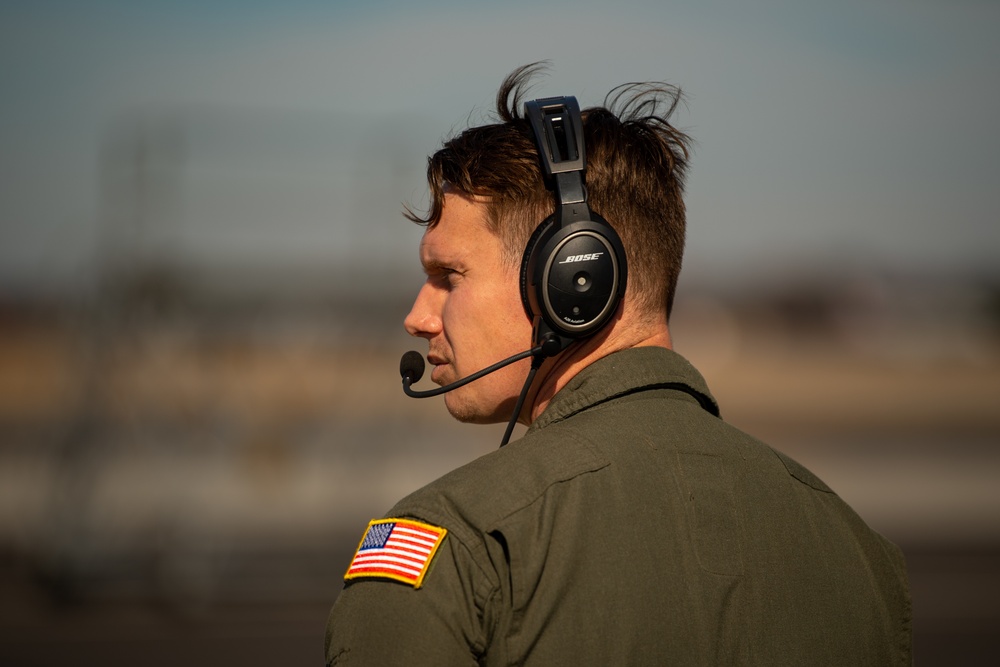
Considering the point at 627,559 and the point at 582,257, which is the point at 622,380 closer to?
the point at 582,257

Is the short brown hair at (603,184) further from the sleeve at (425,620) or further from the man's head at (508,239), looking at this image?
the sleeve at (425,620)

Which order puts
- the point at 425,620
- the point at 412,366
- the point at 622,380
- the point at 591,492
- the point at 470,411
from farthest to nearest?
the point at 412,366 → the point at 470,411 → the point at 622,380 → the point at 591,492 → the point at 425,620

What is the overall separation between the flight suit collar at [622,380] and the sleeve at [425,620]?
0.32 metres

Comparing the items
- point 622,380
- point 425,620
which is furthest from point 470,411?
point 425,620

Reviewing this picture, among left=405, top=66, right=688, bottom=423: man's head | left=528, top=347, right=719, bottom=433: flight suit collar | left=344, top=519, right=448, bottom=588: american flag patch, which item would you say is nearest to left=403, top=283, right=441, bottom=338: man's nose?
left=405, top=66, right=688, bottom=423: man's head

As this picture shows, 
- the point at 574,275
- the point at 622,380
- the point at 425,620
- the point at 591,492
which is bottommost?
the point at 425,620

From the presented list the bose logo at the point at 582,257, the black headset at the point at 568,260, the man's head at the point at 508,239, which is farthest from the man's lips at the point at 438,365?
the bose logo at the point at 582,257

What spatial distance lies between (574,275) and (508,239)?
5.8 inches

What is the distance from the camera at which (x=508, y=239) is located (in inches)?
65.7

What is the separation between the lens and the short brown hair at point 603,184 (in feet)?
5.48

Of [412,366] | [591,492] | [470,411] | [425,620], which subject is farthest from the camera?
[412,366]

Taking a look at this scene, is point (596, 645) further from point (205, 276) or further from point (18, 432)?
point (18, 432)

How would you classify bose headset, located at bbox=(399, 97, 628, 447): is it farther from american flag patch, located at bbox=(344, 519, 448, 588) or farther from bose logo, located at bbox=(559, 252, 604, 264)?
american flag patch, located at bbox=(344, 519, 448, 588)

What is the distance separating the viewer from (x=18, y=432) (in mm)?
15781
